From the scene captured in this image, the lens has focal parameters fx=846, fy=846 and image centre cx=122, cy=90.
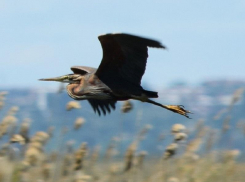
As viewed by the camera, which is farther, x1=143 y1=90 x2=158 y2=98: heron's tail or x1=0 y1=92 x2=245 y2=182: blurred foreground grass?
x1=143 y1=90 x2=158 y2=98: heron's tail

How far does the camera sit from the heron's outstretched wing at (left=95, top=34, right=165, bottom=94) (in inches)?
302

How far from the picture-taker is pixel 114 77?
27.1 feet

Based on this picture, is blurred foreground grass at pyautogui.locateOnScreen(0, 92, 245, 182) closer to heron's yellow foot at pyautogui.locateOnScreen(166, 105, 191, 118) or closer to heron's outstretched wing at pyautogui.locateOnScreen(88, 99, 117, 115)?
heron's yellow foot at pyautogui.locateOnScreen(166, 105, 191, 118)

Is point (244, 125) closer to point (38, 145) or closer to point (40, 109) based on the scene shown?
point (38, 145)

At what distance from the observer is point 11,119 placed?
652cm

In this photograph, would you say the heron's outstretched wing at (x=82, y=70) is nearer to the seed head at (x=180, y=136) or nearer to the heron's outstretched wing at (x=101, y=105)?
the heron's outstretched wing at (x=101, y=105)

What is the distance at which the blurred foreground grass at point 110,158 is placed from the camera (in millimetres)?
6508

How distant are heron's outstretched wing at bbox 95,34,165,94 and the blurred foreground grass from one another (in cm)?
75

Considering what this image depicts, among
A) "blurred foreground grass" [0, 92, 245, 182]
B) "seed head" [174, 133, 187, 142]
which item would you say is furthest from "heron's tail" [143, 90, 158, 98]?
"seed head" [174, 133, 187, 142]

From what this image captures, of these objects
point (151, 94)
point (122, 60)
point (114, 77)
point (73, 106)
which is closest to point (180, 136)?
point (73, 106)

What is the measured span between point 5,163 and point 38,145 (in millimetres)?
285

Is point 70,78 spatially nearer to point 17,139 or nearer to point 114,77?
point 114,77

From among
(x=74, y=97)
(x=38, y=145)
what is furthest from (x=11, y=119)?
(x=74, y=97)

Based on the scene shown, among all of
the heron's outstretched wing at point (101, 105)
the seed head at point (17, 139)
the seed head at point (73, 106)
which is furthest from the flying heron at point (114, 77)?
the seed head at point (17, 139)
